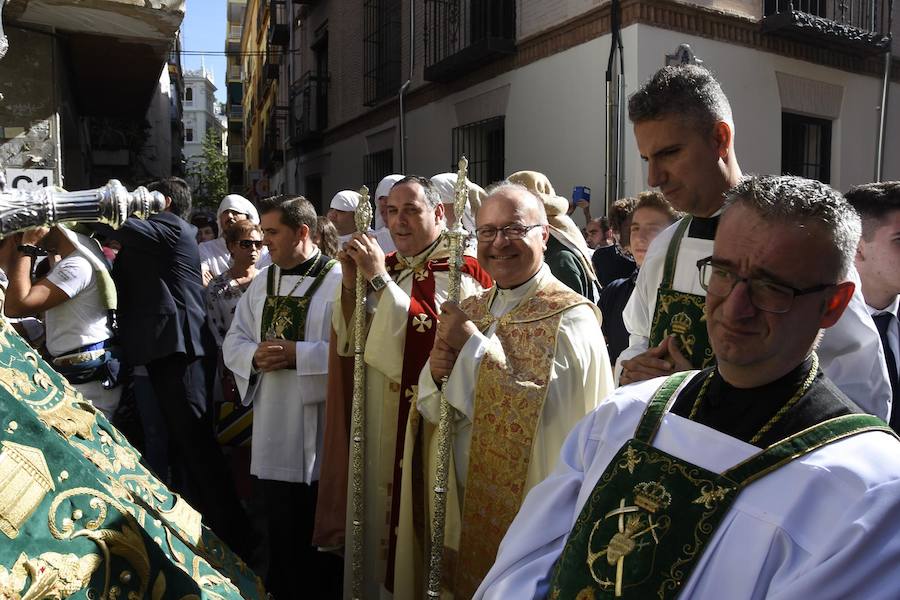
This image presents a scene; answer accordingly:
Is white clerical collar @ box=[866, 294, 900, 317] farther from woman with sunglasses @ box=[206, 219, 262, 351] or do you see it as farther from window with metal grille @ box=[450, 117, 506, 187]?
window with metal grille @ box=[450, 117, 506, 187]

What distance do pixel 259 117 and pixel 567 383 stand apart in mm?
34011

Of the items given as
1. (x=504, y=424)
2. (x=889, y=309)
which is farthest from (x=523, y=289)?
(x=889, y=309)

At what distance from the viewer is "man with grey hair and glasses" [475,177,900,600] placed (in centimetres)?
133

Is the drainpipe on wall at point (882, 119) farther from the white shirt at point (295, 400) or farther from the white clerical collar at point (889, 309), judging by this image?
the white shirt at point (295, 400)

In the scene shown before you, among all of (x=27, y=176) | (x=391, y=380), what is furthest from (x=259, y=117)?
(x=391, y=380)

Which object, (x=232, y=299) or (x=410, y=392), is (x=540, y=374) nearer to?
(x=410, y=392)

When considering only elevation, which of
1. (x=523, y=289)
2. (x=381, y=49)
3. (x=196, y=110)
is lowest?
(x=523, y=289)

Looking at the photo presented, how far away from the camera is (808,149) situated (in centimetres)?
1049

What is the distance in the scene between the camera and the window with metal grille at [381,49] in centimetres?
1448

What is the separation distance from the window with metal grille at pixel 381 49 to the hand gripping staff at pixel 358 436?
11.4 m

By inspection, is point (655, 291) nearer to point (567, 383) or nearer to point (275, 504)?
point (567, 383)

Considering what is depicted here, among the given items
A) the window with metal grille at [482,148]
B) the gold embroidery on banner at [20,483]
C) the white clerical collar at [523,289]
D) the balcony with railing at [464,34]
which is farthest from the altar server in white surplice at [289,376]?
the window with metal grille at [482,148]

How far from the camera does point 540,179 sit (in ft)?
15.5

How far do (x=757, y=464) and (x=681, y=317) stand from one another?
88 cm
